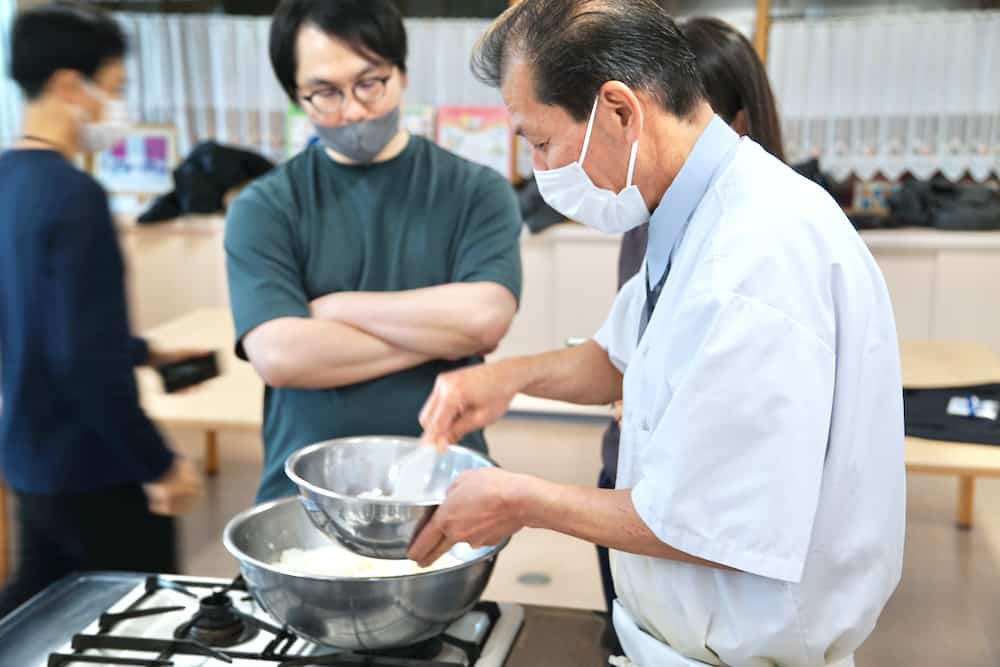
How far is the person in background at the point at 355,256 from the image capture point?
1.75 metres

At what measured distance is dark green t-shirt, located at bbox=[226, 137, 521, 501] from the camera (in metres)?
1.77

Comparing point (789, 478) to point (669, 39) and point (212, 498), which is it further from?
point (212, 498)

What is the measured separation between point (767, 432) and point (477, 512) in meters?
0.36

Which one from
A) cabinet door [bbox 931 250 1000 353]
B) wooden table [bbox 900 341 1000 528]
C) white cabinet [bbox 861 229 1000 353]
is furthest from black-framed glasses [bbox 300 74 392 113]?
cabinet door [bbox 931 250 1000 353]

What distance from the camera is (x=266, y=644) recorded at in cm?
135

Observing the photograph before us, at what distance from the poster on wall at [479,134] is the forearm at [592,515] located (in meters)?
4.15

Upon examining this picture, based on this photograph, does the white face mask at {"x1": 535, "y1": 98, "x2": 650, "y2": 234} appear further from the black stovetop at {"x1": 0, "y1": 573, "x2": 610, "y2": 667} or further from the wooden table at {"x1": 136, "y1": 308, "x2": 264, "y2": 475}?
the wooden table at {"x1": 136, "y1": 308, "x2": 264, "y2": 475}

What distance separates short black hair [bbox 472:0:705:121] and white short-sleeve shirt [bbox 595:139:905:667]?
0.12m

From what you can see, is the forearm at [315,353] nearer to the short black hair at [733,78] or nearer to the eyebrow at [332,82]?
the eyebrow at [332,82]

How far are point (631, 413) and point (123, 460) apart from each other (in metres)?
1.07

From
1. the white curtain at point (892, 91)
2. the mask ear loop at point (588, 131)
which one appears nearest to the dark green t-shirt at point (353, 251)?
the mask ear loop at point (588, 131)

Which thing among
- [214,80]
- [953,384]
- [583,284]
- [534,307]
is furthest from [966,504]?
[214,80]

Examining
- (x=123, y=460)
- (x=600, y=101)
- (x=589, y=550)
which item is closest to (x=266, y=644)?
(x=123, y=460)

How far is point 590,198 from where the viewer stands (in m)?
1.18
